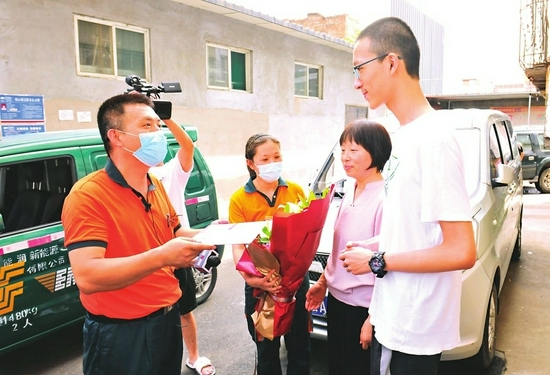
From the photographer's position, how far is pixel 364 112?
1530 centimetres

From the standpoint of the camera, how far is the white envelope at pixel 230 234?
1.78 meters

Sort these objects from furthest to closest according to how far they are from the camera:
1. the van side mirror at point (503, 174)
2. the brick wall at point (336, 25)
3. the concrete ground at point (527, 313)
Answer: the brick wall at point (336, 25)
the concrete ground at point (527, 313)
the van side mirror at point (503, 174)

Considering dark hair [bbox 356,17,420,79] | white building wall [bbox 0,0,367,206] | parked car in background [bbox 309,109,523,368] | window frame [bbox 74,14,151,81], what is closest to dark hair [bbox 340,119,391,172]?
parked car in background [bbox 309,109,523,368]

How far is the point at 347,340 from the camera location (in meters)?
2.24

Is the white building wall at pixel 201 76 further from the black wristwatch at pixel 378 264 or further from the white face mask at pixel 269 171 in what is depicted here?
the black wristwatch at pixel 378 264

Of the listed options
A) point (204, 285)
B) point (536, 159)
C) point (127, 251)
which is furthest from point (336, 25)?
point (127, 251)

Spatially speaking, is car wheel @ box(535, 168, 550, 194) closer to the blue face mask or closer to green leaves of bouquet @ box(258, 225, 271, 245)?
green leaves of bouquet @ box(258, 225, 271, 245)

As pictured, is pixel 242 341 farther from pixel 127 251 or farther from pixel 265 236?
pixel 127 251

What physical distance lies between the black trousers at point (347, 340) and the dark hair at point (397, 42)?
1232mm

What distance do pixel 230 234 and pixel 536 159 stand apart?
13261 mm

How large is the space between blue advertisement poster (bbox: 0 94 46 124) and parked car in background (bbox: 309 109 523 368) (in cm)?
477

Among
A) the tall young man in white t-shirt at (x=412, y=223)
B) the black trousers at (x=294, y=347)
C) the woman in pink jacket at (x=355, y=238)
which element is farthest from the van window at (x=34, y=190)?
the tall young man in white t-shirt at (x=412, y=223)

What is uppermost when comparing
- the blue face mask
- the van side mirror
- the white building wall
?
the white building wall

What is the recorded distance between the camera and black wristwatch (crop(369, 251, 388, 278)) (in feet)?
5.16
